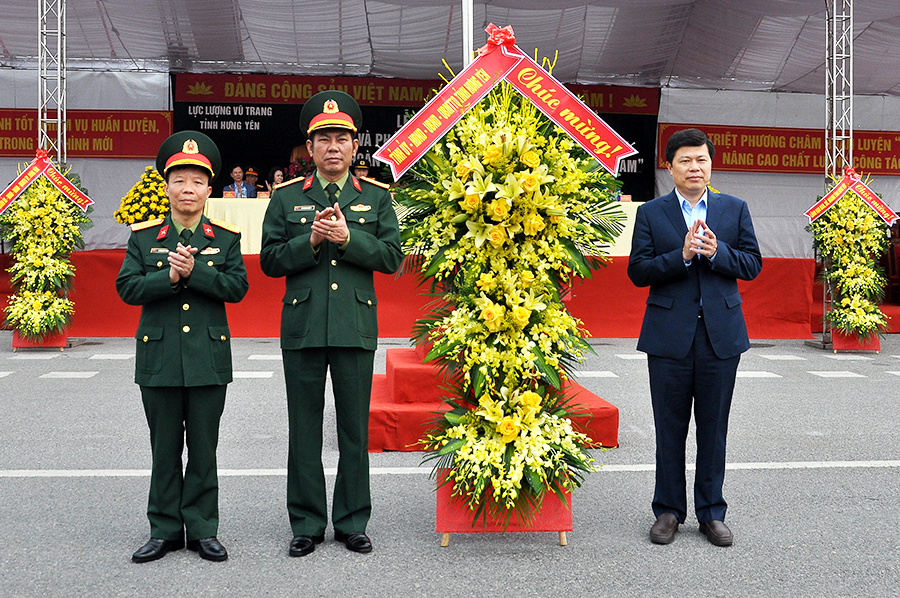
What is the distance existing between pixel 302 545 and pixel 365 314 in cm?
92

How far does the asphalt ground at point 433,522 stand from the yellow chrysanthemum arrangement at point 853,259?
3.95 metres

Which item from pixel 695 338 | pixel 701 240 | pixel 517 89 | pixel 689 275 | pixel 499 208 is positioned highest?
pixel 517 89

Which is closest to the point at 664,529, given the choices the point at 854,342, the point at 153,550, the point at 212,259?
the point at 153,550

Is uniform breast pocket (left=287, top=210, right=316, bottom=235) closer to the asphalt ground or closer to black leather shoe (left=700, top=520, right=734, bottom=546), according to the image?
the asphalt ground

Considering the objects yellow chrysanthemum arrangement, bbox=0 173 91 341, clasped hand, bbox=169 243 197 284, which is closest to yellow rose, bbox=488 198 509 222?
clasped hand, bbox=169 243 197 284

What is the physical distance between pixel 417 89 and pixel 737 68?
6287 mm

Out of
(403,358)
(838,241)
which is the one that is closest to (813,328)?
(838,241)

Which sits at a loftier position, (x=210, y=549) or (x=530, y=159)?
(x=530, y=159)

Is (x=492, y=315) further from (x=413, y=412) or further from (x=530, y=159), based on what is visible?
(x=413, y=412)

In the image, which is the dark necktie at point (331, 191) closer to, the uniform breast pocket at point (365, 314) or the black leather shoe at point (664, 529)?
the uniform breast pocket at point (365, 314)

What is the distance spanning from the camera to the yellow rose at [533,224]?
3.26 m

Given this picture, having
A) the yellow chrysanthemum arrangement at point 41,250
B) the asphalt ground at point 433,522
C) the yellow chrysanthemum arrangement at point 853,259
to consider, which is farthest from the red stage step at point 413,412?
the yellow chrysanthemum arrangement at point 853,259

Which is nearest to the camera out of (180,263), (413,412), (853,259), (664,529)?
(180,263)

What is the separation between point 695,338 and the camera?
11.4 ft
